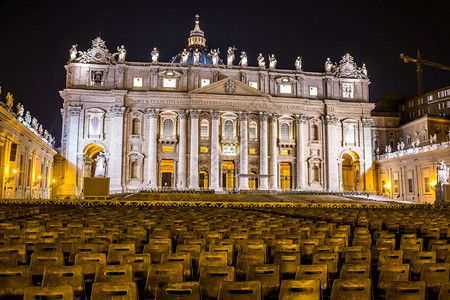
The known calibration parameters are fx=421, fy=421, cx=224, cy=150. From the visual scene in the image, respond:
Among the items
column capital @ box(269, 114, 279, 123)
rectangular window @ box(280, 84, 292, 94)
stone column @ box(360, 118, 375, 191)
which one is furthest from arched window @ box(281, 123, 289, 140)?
stone column @ box(360, 118, 375, 191)

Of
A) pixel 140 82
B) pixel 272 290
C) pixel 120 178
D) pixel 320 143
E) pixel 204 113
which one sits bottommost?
pixel 272 290

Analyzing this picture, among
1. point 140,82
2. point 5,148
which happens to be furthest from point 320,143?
point 5,148

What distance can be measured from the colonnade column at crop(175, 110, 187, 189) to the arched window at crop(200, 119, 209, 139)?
2.78m

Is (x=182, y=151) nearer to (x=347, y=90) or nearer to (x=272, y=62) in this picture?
(x=272, y=62)

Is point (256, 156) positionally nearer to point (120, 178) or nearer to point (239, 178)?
point (239, 178)

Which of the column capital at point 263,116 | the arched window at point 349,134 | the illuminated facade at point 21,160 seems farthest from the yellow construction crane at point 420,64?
the illuminated facade at point 21,160

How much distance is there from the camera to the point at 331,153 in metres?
68.5

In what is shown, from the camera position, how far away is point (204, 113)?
2611 inches

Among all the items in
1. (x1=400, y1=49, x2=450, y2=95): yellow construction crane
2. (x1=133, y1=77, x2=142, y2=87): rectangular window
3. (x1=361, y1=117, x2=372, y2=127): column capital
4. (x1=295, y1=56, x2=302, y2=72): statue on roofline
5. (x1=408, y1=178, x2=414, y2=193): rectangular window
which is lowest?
(x1=408, y1=178, x2=414, y2=193): rectangular window

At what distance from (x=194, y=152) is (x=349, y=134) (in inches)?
1055

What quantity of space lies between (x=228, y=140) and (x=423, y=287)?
61400mm

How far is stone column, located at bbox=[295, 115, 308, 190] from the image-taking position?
6706 cm

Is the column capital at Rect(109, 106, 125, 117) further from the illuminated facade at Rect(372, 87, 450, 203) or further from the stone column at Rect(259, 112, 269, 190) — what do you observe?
the illuminated facade at Rect(372, 87, 450, 203)

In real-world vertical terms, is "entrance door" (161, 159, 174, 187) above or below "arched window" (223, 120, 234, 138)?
below
